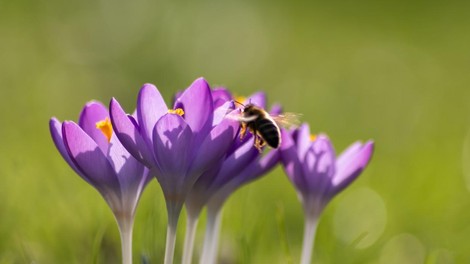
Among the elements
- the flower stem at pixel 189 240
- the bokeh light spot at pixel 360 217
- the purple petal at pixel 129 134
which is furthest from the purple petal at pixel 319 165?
the bokeh light spot at pixel 360 217

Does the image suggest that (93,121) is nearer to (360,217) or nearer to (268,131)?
(268,131)

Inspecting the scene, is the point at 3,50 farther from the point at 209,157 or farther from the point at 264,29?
the point at 209,157

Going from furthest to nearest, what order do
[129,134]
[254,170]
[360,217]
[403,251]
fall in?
[360,217] < [403,251] < [254,170] < [129,134]

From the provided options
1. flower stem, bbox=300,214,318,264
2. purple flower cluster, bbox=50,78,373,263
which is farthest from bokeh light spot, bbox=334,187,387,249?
purple flower cluster, bbox=50,78,373,263

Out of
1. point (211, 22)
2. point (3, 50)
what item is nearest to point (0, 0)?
point (3, 50)

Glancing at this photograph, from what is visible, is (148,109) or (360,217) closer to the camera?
(148,109)

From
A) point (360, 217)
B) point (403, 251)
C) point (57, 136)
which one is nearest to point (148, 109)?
point (57, 136)
